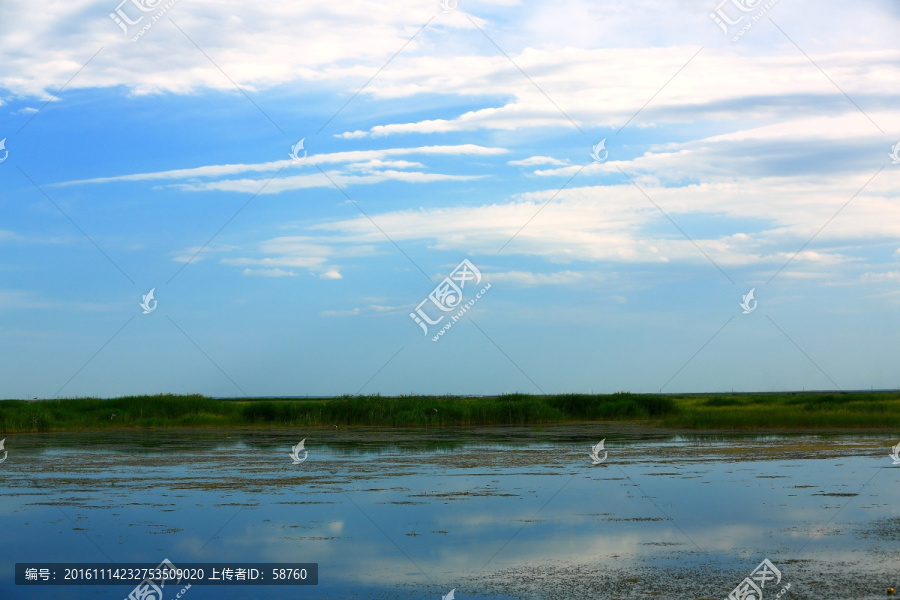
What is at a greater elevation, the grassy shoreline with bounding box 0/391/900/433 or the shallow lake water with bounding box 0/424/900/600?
the grassy shoreline with bounding box 0/391/900/433

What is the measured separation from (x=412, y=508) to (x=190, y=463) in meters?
8.29

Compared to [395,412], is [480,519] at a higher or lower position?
lower

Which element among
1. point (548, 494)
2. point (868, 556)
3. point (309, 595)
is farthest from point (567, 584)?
point (548, 494)

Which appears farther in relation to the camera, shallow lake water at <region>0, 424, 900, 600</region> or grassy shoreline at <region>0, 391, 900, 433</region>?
grassy shoreline at <region>0, 391, 900, 433</region>

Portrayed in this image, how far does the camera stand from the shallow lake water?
25.5 feet

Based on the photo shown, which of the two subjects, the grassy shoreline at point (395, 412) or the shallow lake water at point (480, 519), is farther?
the grassy shoreline at point (395, 412)

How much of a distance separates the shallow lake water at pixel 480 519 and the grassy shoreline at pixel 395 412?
1134 cm

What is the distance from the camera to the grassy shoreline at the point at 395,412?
30.4 m

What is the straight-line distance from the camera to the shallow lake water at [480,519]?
7773 mm

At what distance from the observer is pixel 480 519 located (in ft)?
35.7

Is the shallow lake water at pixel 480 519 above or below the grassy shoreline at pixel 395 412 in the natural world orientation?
below

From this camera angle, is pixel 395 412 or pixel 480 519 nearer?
pixel 480 519

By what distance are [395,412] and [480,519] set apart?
23.0 meters

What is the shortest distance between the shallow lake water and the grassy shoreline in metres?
11.3
